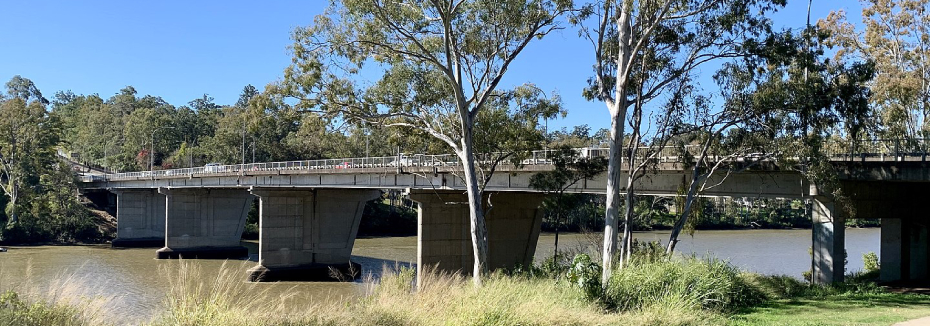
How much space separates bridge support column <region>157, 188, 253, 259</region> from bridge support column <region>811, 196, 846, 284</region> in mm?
47007

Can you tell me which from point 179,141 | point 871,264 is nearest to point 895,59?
point 871,264

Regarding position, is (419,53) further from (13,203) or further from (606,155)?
(13,203)

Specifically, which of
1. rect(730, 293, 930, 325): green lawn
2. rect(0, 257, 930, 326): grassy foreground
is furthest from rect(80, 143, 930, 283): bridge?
rect(0, 257, 930, 326): grassy foreground

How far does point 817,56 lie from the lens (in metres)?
21.1

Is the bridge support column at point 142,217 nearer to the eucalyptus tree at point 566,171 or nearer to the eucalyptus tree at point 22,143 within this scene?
the eucalyptus tree at point 22,143

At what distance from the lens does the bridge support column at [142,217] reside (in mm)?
70750

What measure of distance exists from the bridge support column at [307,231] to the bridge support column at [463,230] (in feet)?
37.5

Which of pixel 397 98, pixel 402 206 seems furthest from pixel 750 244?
pixel 397 98

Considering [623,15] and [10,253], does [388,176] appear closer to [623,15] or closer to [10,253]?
[623,15]

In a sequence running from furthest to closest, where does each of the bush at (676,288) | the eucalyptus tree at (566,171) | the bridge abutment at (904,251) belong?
the bridge abutment at (904,251) → the eucalyptus tree at (566,171) → the bush at (676,288)

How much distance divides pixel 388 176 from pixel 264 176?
15.4 m

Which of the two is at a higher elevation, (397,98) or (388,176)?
(397,98)

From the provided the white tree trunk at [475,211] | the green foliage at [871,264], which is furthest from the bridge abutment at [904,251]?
the white tree trunk at [475,211]

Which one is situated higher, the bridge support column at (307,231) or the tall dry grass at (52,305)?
the tall dry grass at (52,305)
